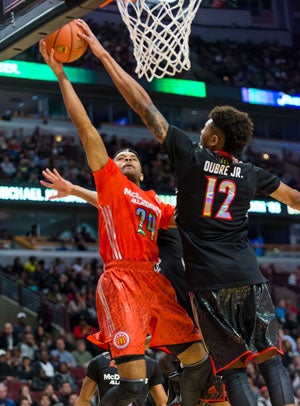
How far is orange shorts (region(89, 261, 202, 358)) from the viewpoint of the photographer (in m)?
5.29

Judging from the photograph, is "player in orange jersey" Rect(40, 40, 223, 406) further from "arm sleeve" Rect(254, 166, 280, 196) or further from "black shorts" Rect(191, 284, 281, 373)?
"arm sleeve" Rect(254, 166, 280, 196)

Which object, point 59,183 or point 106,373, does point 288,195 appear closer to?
point 59,183

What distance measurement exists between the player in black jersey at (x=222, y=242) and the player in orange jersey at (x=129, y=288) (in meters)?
0.59

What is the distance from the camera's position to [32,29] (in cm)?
555

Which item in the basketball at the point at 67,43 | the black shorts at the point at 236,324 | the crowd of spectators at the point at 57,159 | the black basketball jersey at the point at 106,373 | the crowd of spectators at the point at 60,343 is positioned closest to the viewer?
the black shorts at the point at 236,324

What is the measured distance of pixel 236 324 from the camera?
4.74 m

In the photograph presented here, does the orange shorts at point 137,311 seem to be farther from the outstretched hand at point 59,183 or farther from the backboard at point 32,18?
the backboard at point 32,18

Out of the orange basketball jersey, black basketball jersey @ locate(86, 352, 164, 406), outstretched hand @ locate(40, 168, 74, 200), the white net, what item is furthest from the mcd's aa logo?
the white net

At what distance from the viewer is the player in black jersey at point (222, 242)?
15.4 ft

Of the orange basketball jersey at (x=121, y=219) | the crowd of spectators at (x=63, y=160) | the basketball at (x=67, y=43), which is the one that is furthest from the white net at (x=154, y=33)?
the crowd of spectators at (x=63, y=160)

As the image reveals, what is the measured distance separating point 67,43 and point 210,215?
5.35 ft

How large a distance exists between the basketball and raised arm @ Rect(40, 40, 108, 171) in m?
0.07

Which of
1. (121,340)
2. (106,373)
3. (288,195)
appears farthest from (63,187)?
(106,373)

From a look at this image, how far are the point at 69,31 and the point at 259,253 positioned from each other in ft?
65.9
